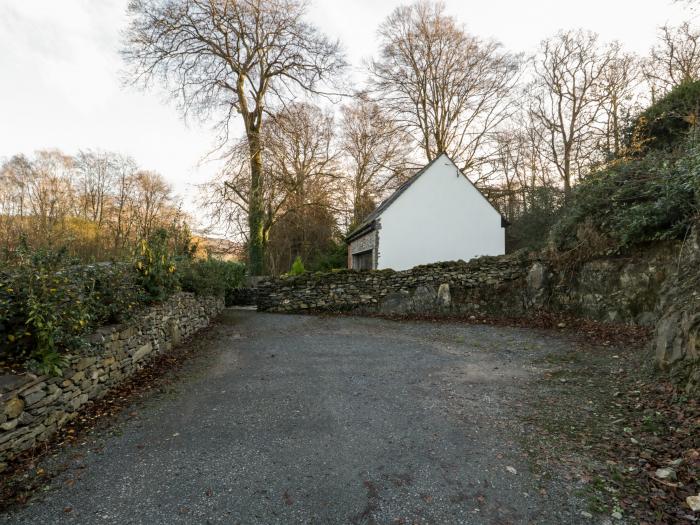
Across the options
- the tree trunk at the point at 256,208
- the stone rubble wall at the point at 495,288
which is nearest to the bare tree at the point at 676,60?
the stone rubble wall at the point at 495,288

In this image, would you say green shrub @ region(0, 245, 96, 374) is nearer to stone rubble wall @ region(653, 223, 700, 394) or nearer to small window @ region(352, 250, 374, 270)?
stone rubble wall @ region(653, 223, 700, 394)

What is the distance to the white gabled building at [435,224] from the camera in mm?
14602

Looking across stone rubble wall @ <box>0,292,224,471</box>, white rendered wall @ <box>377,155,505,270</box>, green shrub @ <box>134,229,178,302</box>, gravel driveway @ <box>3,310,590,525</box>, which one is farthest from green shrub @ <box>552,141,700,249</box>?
green shrub @ <box>134,229,178,302</box>

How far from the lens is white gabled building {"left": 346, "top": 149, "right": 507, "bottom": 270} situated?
47.9 feet

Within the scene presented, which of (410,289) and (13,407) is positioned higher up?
(410,289)

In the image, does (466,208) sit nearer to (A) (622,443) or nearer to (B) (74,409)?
(A) (622,443)

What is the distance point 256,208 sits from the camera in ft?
48.7

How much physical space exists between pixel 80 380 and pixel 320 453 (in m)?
3.03

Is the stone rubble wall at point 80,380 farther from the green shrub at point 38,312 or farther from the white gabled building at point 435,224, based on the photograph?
the white gabled building at point 435,224

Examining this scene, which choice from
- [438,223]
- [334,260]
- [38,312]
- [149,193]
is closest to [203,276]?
[38,312]

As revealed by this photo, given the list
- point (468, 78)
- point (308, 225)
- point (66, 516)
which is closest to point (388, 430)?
point (66, 516)

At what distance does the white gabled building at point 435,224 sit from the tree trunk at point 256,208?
489cm

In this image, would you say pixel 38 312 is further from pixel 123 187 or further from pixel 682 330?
pixel 123 187

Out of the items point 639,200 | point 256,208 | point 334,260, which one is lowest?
point 334,260
